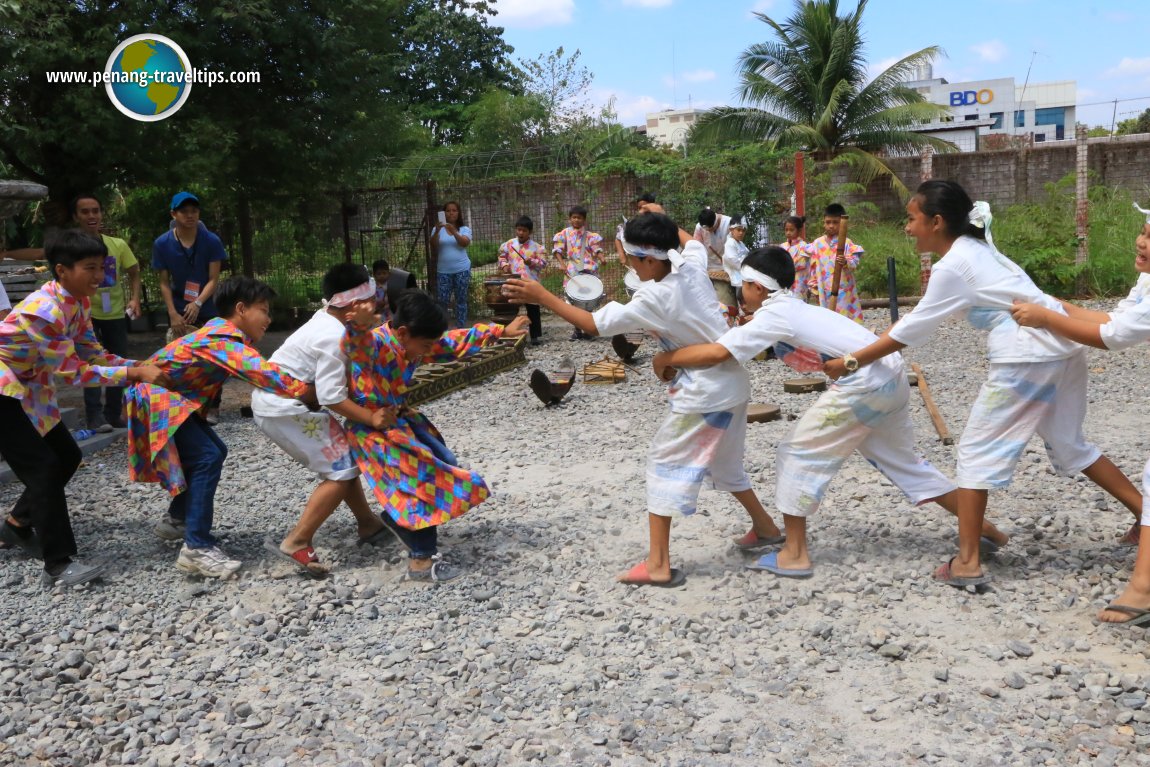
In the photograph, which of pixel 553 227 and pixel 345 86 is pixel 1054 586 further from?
pixel 553 227

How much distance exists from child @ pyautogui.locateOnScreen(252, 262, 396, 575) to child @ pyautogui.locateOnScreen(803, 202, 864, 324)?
6219 mm

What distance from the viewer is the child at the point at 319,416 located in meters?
4.44

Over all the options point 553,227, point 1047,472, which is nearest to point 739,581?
point 1047,472

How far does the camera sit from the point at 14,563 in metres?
5.04

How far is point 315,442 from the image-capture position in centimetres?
457

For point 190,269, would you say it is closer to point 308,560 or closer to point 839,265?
point 308,560

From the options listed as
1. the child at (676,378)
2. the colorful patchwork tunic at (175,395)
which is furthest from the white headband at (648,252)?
the colorful patchwork tunic at (175,395)

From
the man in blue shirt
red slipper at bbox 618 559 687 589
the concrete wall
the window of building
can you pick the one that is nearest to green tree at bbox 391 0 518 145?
the concrete wall

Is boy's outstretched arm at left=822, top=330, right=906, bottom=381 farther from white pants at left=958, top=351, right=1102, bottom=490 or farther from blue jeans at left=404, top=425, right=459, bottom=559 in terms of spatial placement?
blue jeans at left=404, top=425, right=459, bottom=559

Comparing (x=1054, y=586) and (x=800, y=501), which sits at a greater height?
(x=800, y=501)

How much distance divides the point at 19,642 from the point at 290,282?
11.5m

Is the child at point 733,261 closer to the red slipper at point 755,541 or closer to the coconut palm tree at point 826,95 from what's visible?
the red slipper at point 755,541

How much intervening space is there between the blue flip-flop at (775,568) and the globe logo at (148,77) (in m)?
7.71

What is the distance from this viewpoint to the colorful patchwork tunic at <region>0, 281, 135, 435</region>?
4.52m
